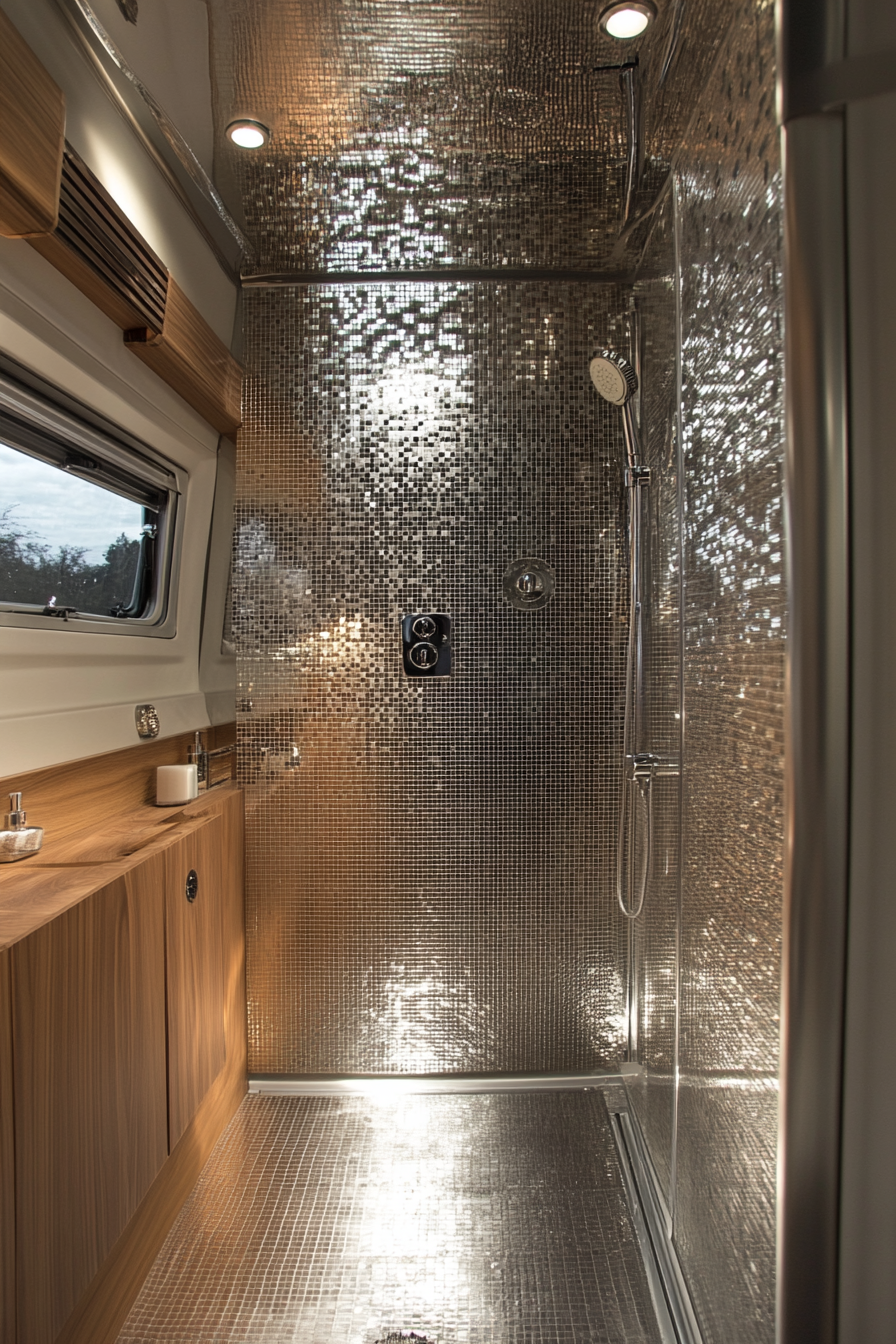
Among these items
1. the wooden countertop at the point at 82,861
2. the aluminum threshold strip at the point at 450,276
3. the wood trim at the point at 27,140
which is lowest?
the wooden countertop at the point at 82,861

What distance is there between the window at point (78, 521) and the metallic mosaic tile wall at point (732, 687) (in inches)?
58.3

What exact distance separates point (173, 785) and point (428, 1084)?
1322 mm

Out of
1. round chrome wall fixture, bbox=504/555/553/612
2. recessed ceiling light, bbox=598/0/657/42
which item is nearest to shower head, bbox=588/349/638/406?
round chrome wall fixture, bbox=504/555/553/612

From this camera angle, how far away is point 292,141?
2133 millimetres

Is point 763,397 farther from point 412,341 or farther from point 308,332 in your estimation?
point 308,332

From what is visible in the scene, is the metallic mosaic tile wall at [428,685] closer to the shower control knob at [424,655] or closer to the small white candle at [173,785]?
the shower control knob at [424,655]

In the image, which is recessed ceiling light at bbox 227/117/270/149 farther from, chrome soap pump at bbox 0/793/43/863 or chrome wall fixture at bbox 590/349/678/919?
chrome soap pump at bbox 0/793/43/863

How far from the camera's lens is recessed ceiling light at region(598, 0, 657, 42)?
1.61 metres

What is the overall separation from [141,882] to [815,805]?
1.45 m

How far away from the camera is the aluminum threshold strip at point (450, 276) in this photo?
2.54m

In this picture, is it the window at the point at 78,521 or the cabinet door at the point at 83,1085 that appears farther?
the window at the point at 78,521

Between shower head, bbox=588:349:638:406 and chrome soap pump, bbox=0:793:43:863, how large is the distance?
1885 millimetres

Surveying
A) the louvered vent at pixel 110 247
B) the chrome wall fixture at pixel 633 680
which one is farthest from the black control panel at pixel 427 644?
the louvered vent at pixel 110 247

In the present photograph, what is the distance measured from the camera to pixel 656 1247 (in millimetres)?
1862
